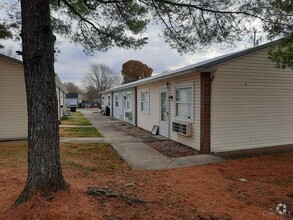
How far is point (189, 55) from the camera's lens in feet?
21.5

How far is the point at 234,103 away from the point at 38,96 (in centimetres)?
666

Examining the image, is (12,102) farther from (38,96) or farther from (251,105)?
(251,105)

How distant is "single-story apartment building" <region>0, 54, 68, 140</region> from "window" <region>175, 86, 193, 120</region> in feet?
20.9

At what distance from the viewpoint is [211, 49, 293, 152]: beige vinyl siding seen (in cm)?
821

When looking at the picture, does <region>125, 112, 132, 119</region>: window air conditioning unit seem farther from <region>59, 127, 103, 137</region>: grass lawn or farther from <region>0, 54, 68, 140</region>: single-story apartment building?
<region>0, 54, 68, 140</region>: single-story apartment building

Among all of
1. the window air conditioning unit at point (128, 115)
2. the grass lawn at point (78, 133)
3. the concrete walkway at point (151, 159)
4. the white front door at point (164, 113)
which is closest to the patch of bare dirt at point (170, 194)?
the concrete walkway at point (151, 159)

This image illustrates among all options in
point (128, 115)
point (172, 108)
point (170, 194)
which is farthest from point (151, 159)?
point (128, 115)

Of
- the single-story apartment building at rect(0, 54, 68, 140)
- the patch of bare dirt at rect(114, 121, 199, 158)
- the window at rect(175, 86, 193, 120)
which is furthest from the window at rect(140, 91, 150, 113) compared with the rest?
the single-story apartment building at rect(0, 54, 68, 140)

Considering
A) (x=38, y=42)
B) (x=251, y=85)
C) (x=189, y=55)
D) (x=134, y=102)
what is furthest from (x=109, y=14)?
(x=134, y=102)

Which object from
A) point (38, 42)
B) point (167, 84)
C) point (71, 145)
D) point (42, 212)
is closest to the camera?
point (42, 212)

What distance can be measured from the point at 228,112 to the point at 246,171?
2.60 m

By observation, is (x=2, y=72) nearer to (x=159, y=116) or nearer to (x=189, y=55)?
(x=159, y=116)

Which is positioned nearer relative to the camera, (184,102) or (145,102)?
(184,102)

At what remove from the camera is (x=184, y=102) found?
373 inches
